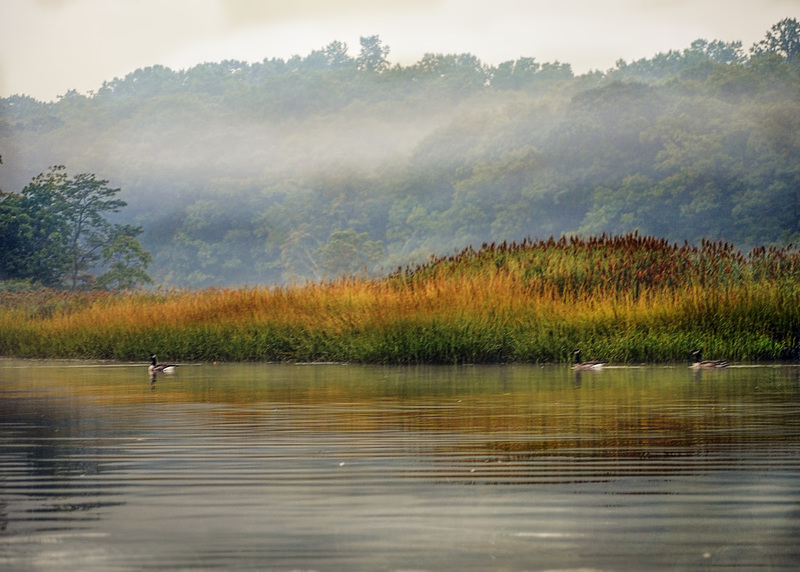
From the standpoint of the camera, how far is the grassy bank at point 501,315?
2138cm

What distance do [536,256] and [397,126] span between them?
3152 inches

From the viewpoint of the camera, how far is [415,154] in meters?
94.7

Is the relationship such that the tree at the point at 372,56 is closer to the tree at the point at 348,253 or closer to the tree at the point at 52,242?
the tree at the point at 348,253

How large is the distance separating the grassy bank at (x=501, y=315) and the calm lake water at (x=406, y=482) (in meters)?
7.59

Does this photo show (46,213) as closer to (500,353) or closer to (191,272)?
(191,272)

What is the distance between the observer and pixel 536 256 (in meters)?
26.1

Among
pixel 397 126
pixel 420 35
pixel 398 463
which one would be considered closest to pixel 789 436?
pixel 398 463

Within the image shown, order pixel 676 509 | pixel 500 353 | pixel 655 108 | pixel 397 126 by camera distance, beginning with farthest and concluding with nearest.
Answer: pixel 397 126, pixel 655 108, pixel 500 353, pixel 676 509

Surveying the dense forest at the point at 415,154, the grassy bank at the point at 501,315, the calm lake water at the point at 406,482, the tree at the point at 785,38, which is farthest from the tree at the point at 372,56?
the calm lake water at the point at 406,482

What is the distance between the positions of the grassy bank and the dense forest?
34.9 m

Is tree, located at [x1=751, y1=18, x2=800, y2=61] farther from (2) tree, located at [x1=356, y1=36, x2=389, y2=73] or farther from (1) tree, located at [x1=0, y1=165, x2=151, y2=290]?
(1) tree, located at [x1=0, y1=165, x2=151, y2=290]

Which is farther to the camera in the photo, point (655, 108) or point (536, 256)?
point (655, 108)

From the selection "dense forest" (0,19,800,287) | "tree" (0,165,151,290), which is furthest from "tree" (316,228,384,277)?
"tree" (0,165,151,290)

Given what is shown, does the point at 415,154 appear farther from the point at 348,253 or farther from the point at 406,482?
the point at 406,482
